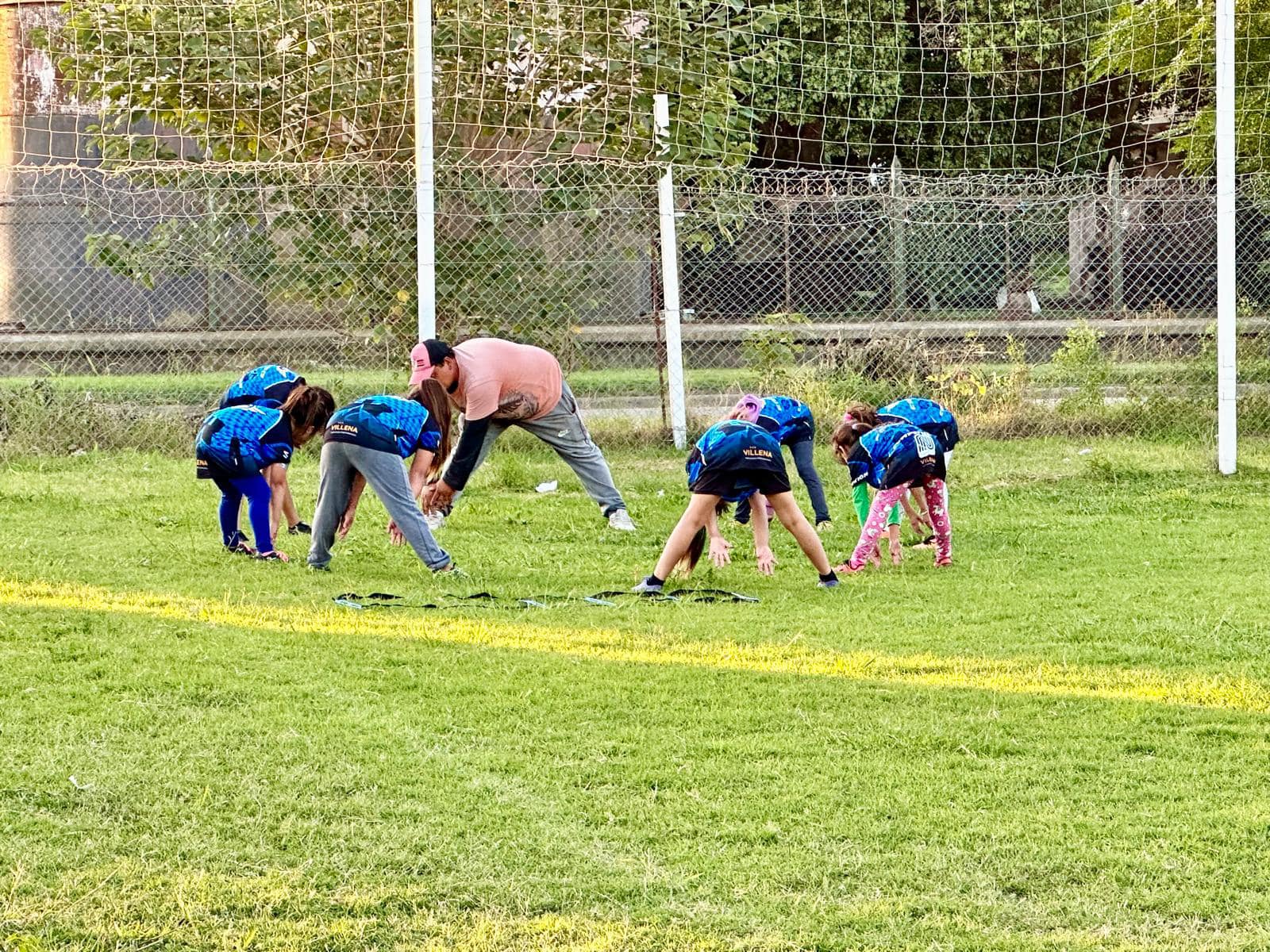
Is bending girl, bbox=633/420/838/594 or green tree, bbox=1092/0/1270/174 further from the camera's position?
green tree, bbox=1092/0/1270/174

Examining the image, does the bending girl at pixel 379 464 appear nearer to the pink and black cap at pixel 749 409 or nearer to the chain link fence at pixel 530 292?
the pink and black cap at pixel 749 409

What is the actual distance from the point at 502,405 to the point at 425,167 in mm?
2678

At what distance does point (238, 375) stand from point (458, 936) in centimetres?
1211

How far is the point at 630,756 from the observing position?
5109 millimetres

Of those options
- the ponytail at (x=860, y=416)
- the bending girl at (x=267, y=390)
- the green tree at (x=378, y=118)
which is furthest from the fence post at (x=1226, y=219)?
the bending girl at (x=267, y=390)

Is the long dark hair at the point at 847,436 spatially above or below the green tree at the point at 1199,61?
below

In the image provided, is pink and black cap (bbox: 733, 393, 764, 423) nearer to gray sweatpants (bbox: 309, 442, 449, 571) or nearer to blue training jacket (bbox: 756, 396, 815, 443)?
blue training jacket (bbox: 756, 396, 815, 443)

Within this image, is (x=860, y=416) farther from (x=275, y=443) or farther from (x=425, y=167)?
(x=425, y=167)

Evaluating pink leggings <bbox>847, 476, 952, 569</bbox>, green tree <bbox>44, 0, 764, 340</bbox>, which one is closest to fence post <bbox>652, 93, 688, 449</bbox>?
green tree <bbox>44, 0, 764, 340</bbox>

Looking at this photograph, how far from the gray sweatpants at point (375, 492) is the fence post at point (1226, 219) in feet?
21.1

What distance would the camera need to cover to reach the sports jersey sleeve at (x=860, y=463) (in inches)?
341

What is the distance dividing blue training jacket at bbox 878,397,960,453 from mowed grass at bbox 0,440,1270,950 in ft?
2.33

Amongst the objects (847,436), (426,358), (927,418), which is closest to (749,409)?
(847,436)

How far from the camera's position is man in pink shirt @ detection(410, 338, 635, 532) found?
945 cm
